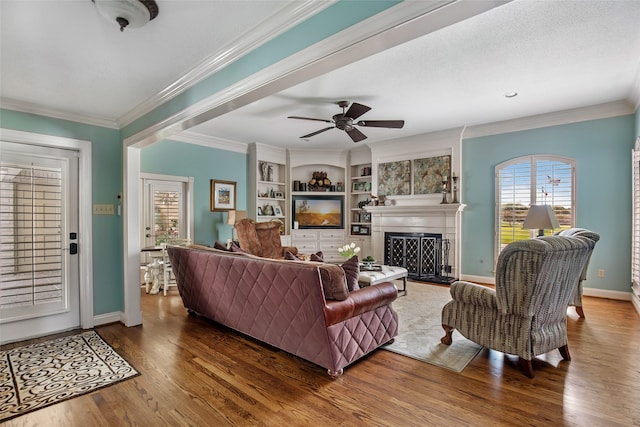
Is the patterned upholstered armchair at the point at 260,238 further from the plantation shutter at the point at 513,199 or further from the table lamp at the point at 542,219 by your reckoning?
the plantation shutter at the point at 513,199

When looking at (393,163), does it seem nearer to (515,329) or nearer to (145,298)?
(515,329)

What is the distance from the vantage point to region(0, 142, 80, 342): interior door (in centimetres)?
328

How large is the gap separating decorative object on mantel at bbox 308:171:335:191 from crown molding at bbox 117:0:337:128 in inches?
174

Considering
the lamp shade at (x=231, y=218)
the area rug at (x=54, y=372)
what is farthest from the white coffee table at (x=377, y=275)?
the lamp shade at (x=231, y=218)

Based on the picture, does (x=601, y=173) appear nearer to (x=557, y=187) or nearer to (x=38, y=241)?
(x=557, y=187)

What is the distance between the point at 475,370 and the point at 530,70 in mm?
3058

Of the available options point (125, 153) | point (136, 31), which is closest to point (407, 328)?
point (136, 31)

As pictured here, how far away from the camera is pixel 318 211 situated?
747 cm

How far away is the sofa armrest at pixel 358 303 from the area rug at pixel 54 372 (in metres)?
1.63

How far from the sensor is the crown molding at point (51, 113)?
3287mm

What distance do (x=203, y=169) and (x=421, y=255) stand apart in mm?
4315

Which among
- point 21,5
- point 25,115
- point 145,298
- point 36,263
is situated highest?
point 21,5

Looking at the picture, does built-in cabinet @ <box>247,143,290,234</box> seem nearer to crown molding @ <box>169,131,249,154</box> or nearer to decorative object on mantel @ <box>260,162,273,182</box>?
decorative object on mantel @ <box>260,162,273,182</box>

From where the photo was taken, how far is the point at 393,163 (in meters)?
6.70
